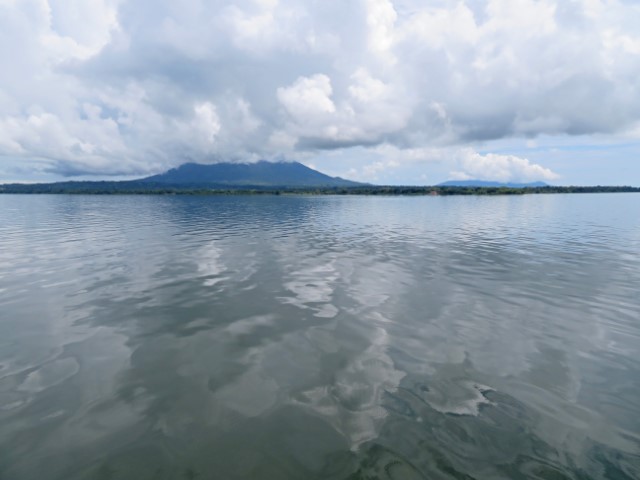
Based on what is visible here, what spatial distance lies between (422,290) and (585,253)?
95.0ft

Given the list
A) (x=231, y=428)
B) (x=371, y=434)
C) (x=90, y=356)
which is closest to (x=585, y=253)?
(x=371, y=434)

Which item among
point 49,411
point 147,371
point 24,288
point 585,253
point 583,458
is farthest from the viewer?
point 585,253

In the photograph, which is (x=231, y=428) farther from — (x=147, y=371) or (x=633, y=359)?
(x=633, y=359)

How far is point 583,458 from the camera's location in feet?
32.4

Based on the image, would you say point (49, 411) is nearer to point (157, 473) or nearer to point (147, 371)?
point (147, 371)

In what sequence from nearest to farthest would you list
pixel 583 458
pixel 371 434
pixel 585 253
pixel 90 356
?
pixel 583 458, pixel 371 434, pixel 90 356, pixel 585 253

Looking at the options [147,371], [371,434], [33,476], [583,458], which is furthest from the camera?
[147,371]

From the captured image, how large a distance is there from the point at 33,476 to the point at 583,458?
16.2 m

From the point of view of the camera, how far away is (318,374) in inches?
563

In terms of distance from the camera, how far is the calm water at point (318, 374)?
988 centimetres

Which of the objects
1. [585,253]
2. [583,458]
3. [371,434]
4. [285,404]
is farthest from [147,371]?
[585,253]

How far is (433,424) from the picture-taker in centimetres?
1116

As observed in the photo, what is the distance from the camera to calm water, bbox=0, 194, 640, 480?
9875 millimetres

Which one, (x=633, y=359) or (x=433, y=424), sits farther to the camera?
(x=633, y=359)
